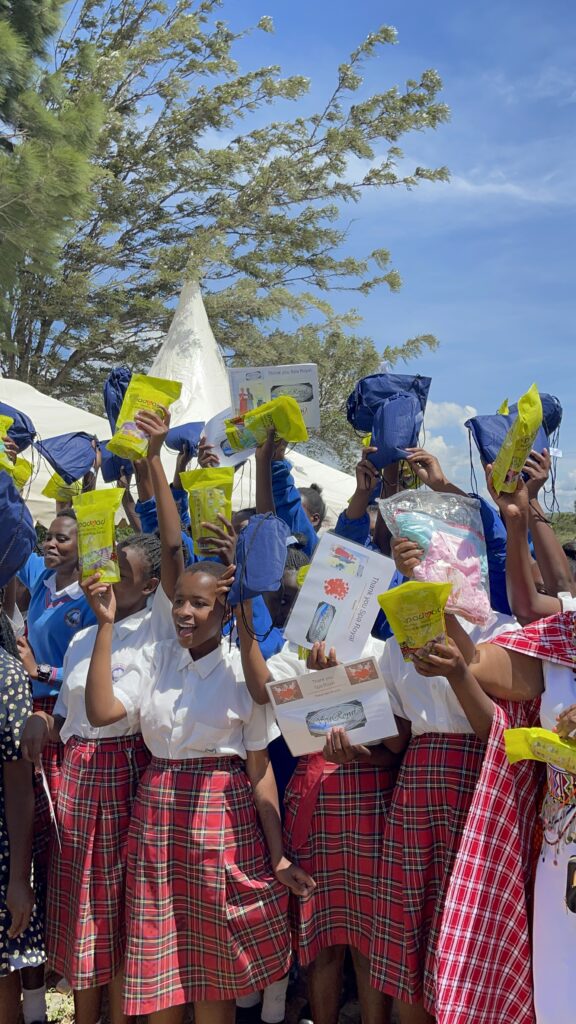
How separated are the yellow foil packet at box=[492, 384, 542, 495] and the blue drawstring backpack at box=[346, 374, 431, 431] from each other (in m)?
0.84

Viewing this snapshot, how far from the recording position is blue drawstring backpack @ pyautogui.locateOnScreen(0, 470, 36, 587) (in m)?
2.66

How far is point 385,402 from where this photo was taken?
3.10 metres

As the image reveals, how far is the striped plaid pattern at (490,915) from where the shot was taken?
217 cm

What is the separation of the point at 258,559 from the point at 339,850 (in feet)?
3.19

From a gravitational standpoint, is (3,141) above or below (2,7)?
below

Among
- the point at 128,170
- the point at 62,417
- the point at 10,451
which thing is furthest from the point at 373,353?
the point at 10,451

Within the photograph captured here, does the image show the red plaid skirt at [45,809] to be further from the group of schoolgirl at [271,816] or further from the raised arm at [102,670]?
the raised arm at [102,670]

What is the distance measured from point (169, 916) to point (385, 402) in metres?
1.91

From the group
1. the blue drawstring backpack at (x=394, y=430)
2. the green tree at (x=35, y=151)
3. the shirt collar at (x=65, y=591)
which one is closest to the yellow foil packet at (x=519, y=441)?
the blue drawstring backpack at (x=394, y=430)

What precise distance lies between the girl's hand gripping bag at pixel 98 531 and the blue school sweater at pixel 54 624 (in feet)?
2.33

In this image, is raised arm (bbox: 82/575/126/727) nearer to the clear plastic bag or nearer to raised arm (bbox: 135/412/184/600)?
raised arm (bbox: 135/412/184/600)

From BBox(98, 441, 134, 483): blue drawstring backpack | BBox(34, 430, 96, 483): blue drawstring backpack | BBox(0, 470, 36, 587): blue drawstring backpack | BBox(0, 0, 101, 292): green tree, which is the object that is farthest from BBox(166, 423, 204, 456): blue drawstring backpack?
BBox(0, 0, 101, 292): green tree

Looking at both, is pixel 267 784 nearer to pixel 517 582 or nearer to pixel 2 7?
pixel 517 582

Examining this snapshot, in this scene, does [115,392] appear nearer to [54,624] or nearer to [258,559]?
[54,624]
